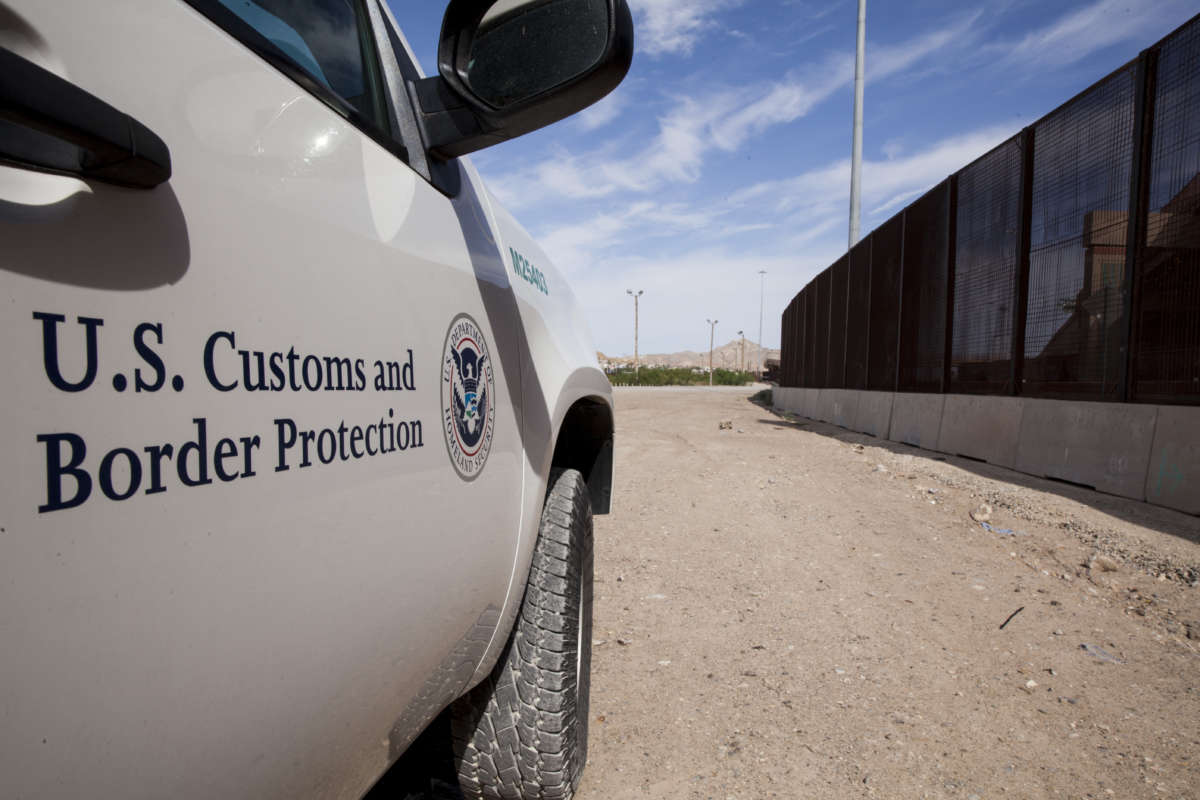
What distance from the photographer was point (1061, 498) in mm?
5824

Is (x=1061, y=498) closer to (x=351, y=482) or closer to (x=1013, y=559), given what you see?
(x=1013, y=559)

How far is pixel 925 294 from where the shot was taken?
1077cm

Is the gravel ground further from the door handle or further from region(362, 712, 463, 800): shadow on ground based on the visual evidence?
the door handle

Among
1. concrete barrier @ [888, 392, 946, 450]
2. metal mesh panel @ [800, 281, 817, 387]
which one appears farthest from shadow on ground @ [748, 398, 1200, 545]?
metal mesh panel @ [800, 281, 817, 387]

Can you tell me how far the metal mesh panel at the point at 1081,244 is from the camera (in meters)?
6.32

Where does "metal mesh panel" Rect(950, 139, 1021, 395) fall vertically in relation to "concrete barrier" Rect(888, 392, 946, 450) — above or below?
above

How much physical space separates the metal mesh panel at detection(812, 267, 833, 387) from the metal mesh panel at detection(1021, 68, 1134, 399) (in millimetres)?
9810

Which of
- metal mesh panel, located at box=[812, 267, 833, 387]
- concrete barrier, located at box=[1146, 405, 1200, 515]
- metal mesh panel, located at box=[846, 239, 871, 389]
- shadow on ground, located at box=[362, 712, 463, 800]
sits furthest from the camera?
metal mesh panel, located at box=[812, 267, 833, 387]

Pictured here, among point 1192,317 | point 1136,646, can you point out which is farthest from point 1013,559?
point 1192,317

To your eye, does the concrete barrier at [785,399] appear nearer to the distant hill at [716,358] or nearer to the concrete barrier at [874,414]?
the concrete barrier at [874,414]

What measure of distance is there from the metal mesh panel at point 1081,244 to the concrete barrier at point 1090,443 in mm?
235

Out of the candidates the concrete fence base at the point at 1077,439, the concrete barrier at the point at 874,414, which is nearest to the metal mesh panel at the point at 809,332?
the concrete barrier at the point at 874,414

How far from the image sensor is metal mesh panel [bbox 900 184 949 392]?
33.0 feet

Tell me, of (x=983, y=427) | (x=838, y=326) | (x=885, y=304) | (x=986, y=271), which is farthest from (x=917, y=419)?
(x=838, y=326)
